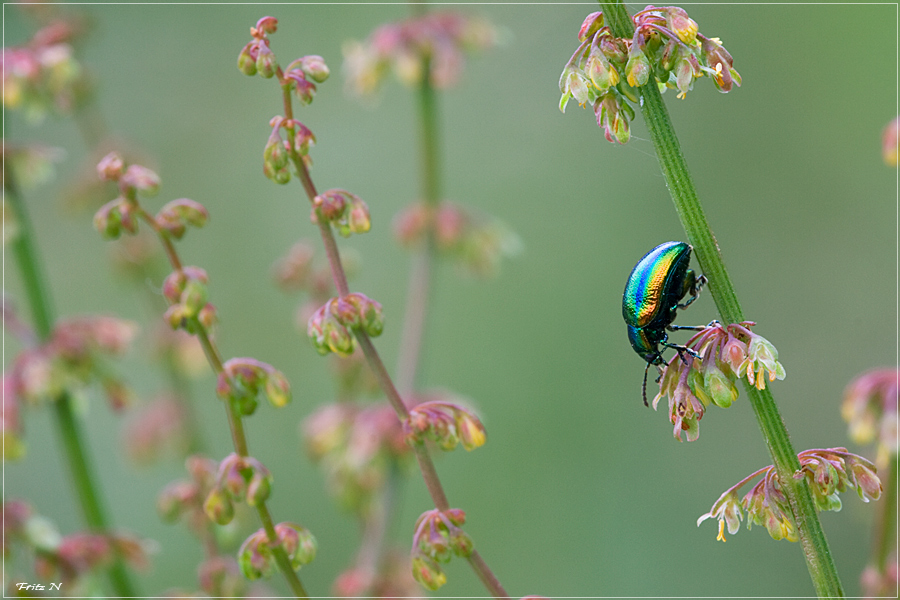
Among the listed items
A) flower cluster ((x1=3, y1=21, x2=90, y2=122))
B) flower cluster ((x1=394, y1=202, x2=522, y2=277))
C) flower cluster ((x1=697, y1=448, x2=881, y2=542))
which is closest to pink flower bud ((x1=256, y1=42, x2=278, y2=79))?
flower cluster ((x1=697, y1=448, x2=881, y2=542))

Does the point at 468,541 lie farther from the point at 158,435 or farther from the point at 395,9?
the point at 395,9

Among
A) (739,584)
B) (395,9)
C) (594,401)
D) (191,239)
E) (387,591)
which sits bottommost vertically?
(739,584)

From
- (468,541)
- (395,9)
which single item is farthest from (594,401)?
(468,541)

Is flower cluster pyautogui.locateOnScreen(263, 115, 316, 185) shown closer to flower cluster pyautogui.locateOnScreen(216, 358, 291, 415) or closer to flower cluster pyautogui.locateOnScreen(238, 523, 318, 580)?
flower cluster pyautogui.locateOnScreen(216, 358, 291, 415)

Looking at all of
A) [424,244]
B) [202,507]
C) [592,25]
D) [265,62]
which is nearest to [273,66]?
[265,62]

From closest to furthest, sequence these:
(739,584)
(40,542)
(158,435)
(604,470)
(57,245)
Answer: (40,542), (158,435), (739,584), (604,470), (57,245)

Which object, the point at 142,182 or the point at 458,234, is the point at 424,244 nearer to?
the point at 458,234

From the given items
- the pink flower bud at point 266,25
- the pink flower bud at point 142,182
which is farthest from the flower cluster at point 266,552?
the pink flower bud at point 266,25
